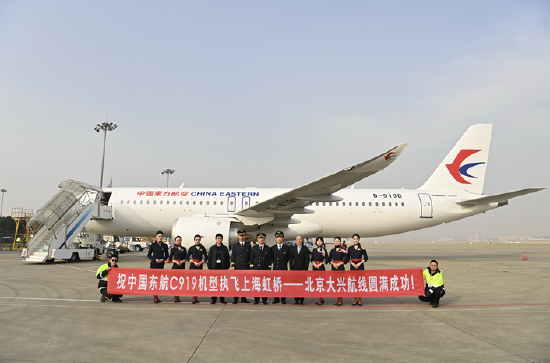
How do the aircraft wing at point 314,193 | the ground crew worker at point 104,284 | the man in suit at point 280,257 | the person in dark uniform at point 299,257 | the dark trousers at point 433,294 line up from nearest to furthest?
the dark trousers at point 433,294 < the ground crew worker at point 104,284 < the person in dark uniform at point 299,257 < the man in suit at point 280,257 < the aircraft wing at point 314,193

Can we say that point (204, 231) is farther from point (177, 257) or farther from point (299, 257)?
Answer: point (299, 257)

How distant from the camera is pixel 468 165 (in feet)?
64.5

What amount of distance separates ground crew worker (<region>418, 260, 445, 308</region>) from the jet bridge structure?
603 inches

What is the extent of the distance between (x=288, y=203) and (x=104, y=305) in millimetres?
8171

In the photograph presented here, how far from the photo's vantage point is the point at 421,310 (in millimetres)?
Result: 7465

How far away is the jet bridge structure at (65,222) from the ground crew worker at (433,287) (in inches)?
603

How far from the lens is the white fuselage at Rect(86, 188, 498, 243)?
18.3 metres

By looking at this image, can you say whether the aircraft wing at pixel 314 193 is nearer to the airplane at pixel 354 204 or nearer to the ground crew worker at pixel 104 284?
the airplane at pixel 354 204

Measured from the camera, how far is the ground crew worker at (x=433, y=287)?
7.72 m

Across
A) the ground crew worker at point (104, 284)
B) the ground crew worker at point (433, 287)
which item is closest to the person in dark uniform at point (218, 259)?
the ground crew worker at point (104, 284)

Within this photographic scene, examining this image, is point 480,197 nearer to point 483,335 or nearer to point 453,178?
point 453,178

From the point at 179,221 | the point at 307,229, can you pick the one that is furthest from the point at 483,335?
the point at 307,229

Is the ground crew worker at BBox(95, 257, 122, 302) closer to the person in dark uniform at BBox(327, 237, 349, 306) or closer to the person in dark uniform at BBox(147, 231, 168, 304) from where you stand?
the person in dark uniform at BBox(147, 231, 168, 304)

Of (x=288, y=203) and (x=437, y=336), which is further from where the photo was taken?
(x=288, y=203)
